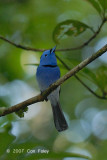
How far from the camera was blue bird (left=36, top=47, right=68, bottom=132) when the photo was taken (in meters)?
3.36

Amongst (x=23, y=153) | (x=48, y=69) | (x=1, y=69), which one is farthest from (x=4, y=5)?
(x=23, y=153)

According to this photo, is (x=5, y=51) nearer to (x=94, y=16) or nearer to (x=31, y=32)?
(x=31, y=32)

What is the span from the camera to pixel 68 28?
122 inches

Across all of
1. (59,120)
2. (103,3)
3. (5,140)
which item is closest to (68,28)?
(103,3)

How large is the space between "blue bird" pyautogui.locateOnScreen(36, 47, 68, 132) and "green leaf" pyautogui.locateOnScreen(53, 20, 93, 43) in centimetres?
29

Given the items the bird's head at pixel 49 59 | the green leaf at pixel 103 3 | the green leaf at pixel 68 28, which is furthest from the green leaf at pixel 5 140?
the bird's head at pixel 49 59

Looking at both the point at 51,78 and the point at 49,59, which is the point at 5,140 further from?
the point at 49,59

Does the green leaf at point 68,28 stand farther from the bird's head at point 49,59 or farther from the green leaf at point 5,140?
the green leaf at point 5,140

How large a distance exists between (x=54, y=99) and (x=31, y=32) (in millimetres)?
1438

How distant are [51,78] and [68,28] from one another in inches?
24.0

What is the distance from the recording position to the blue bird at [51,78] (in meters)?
3.36

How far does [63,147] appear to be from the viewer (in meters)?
6.05

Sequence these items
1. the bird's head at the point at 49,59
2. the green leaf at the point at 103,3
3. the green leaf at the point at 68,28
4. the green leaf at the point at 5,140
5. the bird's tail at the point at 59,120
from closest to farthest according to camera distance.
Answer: the green leaf at the point at 5,140
the green leaf at the point at 103,3
the green leaf at the point at 68,28
the bird's tail at the point at 59,120
the bird's head at the point at 49,59

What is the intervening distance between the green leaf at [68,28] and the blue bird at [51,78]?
Result: 29cm
